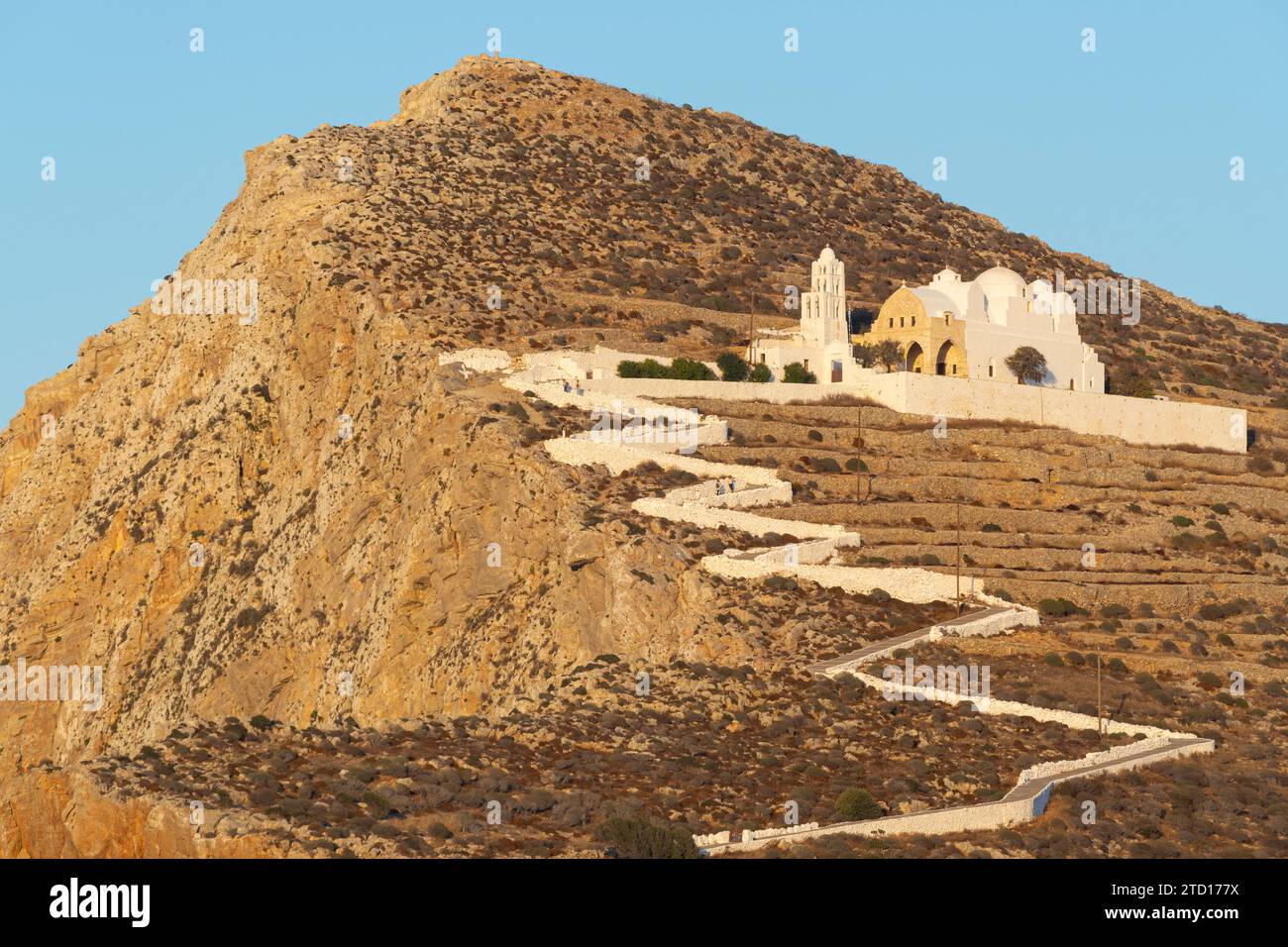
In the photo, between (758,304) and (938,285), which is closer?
(938,285)

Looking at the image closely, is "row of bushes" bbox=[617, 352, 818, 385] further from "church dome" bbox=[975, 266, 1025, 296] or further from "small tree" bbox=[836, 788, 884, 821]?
"small tree" bbox=[836, 788, 884, 821]

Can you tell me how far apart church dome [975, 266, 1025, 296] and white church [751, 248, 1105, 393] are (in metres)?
0.04

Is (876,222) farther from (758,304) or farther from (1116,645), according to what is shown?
(1116,645)

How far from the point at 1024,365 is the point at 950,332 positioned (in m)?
3.02

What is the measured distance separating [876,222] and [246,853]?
7039cm

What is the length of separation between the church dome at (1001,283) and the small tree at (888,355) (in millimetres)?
4985

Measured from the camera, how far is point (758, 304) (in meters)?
87.1

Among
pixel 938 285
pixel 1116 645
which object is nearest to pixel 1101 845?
pixel 1116 645

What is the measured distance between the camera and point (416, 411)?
215ft

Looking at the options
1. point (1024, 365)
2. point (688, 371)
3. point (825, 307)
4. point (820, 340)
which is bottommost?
point (688, 371)

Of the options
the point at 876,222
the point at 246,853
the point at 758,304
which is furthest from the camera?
the point at 876,222

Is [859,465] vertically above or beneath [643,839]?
above

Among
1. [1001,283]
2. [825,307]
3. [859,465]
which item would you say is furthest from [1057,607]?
[1001,283]

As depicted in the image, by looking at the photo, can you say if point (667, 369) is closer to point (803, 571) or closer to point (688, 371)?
point (688, 371)
